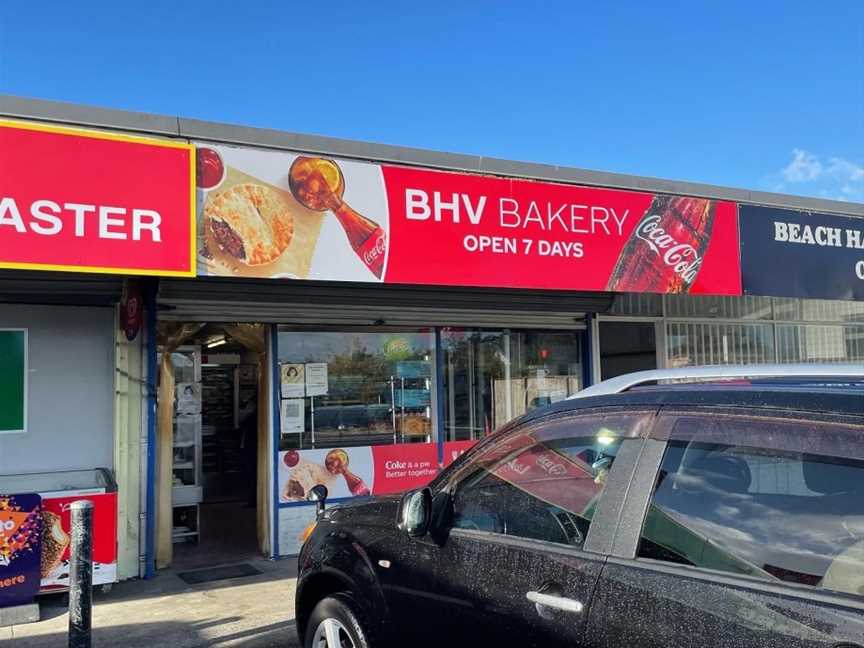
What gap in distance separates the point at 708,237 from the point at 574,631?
7075 mm

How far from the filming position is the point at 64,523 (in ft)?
20.4

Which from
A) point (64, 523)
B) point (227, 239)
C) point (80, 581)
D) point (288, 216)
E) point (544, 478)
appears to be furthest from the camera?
point (288, 216)

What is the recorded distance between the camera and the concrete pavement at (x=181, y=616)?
213 inches

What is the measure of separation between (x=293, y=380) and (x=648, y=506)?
5.94 meters

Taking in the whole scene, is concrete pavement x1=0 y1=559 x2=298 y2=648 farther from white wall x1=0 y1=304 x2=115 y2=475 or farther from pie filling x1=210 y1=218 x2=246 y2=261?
pie filling x1=210 y1=218 x2=246 y2=261

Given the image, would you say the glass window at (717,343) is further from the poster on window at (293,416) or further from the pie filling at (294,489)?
the pie filling at (294,489)

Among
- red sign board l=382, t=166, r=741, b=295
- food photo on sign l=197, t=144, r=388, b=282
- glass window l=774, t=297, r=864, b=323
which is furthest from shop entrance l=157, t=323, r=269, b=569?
glass window l=774, t=297, r=864, b=323

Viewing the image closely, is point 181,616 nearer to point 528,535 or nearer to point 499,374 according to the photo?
point 528,535

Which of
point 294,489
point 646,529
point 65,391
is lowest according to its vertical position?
point 294,489

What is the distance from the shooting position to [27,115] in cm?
624

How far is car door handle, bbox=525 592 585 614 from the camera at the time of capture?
2.53 meters

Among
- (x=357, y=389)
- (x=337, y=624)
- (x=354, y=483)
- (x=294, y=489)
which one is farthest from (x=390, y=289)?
(x=337, y=624)

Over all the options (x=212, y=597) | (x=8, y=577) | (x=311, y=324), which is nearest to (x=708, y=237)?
(x=311, y=324)

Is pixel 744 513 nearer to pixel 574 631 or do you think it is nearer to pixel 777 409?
pixel 777 409
